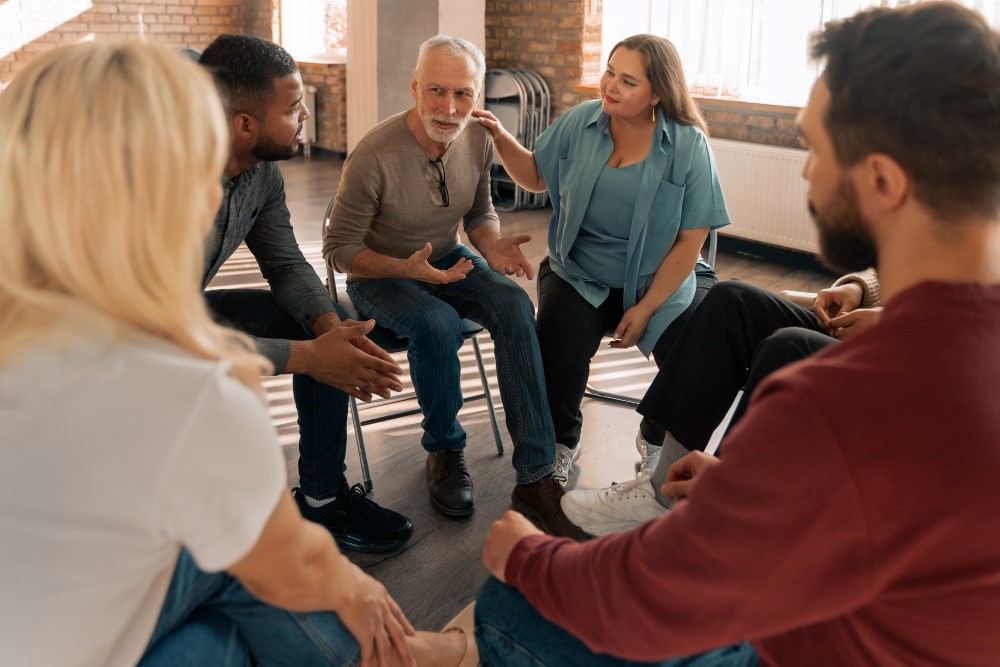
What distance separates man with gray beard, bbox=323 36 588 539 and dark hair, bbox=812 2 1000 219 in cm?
145

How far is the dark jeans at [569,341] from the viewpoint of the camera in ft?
8.17

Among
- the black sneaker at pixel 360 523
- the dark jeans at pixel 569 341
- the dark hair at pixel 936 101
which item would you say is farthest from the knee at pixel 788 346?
the black sneaker at pixel 360 523

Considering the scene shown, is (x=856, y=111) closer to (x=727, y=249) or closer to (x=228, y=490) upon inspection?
(x=228, y=490)

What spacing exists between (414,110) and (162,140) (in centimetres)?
174

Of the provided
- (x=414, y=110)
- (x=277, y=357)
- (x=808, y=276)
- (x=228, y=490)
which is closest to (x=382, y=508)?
(x=277, y=357)

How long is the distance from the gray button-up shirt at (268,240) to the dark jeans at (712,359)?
2.80ft

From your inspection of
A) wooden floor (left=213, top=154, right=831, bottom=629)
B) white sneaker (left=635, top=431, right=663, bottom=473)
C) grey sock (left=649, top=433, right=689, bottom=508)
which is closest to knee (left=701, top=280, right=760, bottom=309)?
grey sock (left=649, top=433, right=689, bottom=508)

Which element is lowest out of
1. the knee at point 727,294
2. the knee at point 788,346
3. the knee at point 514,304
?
the knee at point 514,304

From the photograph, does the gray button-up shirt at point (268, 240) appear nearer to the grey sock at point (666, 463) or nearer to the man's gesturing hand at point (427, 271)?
the man's gesturing hand at point (427, 271)

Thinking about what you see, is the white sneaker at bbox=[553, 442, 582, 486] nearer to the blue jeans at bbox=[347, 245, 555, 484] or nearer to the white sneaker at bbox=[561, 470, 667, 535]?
the blue jeans at bbox=[347, 245, 555, 484]

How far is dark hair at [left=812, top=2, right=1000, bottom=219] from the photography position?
3.11 ft

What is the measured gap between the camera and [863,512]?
0.85 m

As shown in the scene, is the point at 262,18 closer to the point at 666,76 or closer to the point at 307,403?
the point at 666,76

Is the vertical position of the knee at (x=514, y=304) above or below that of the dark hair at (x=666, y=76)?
below
